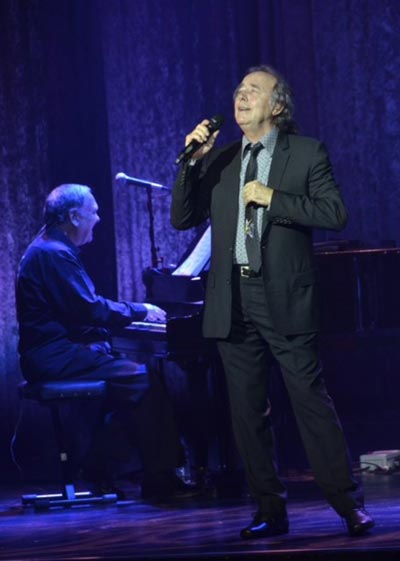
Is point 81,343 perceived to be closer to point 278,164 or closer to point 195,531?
point 195,531

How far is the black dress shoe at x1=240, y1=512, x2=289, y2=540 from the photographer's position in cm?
422

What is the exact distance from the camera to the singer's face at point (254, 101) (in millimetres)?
4270

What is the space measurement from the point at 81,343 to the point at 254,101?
2521 millimetres

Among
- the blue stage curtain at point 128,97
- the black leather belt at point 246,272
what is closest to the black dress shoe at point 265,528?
the black leather belt at point 246,272

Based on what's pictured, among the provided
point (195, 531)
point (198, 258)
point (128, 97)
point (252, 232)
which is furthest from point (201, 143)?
point (128, 97)

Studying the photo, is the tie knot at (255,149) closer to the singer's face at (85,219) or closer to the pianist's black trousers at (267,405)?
the pianist's black trousers at (267,405)

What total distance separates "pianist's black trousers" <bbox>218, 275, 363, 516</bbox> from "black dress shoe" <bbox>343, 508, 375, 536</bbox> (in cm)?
3

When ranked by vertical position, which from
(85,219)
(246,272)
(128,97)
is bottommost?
(246,272)

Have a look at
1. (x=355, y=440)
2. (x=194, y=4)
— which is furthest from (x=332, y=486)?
(x=194, y=4)

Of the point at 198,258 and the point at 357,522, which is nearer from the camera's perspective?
the point at 357,522

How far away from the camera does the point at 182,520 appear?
5195 mm

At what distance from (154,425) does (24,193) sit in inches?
75.1

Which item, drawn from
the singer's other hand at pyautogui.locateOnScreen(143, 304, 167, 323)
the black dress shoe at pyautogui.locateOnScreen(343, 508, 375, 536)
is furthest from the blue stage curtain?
the black dress shoe at pyautogui.locateOnScreen(343, 508, 375, 536)

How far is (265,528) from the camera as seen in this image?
13.9 ft
